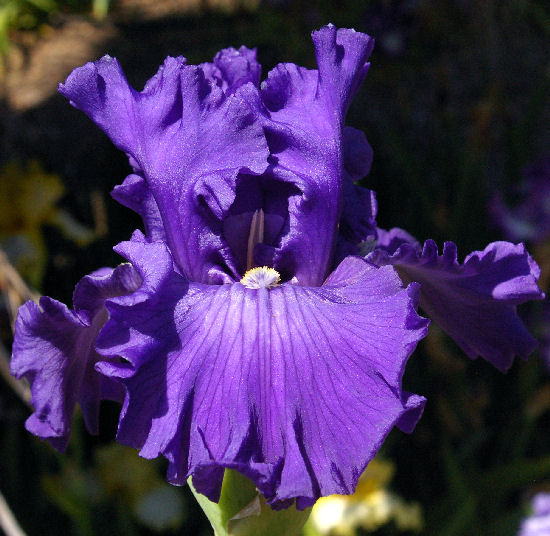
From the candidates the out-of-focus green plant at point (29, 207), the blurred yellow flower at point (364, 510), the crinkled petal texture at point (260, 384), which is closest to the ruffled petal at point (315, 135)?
the crinkled petal texture at point (260, 384)

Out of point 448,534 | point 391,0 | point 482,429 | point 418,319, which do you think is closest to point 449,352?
point 482,429

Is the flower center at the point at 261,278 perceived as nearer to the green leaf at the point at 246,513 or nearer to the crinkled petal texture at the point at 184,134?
the crinkled petal texture at the point at 184,134

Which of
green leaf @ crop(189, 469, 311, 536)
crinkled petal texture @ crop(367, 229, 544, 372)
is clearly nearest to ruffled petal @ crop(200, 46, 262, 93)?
crinkled petal texture @ crop(367, 229, 544, 372)

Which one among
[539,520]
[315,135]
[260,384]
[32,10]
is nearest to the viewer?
[260,384]

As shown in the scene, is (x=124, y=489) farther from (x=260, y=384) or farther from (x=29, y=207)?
(x=260, y=384)

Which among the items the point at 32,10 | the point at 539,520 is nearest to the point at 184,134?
the point at 539,520
